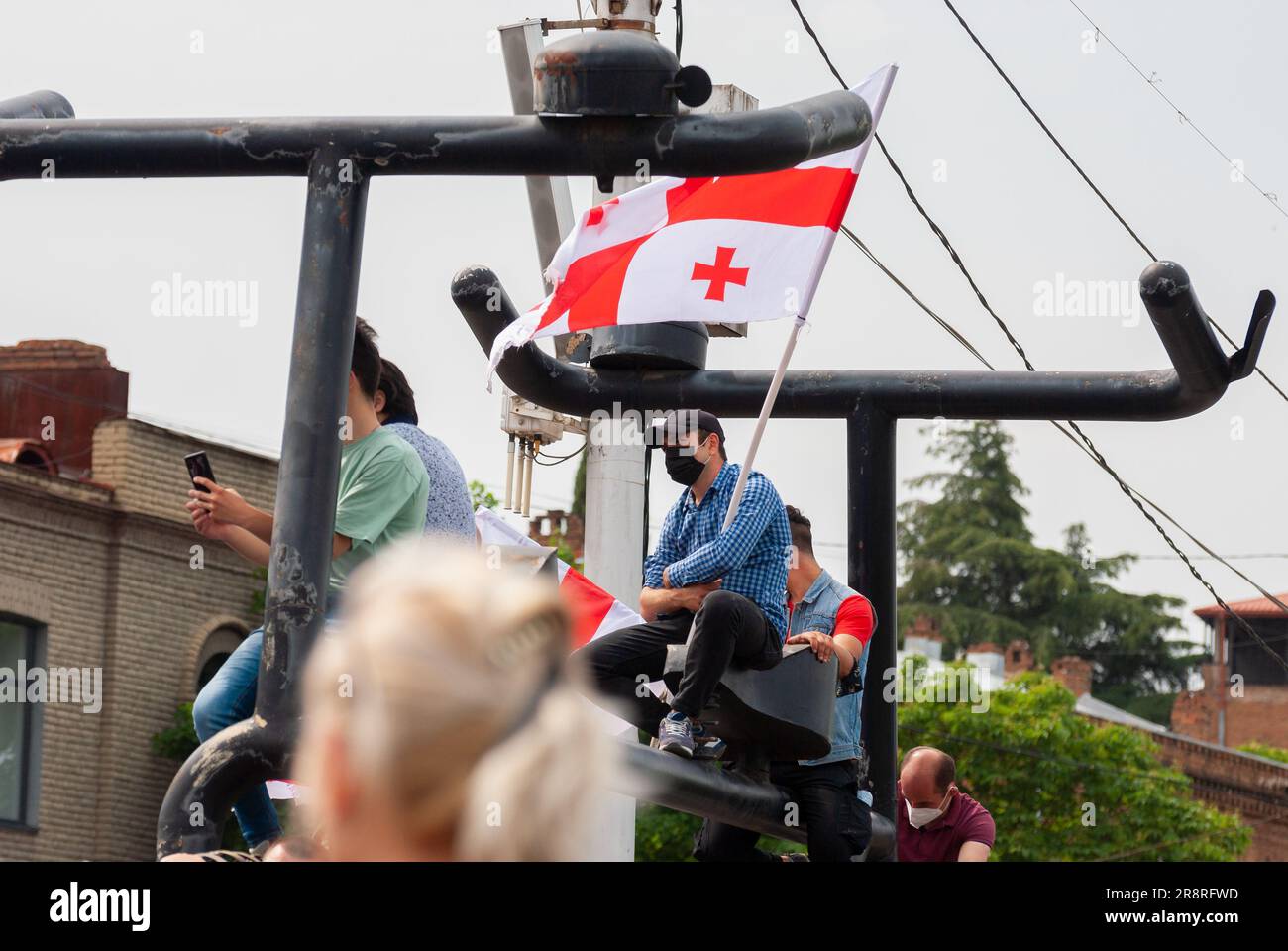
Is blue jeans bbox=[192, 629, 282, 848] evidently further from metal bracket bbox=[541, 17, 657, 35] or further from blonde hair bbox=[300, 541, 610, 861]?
metal bracket bbox=[541, 17, 657, 35]

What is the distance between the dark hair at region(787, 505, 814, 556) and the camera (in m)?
7.21

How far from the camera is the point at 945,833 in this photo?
25.3 ft

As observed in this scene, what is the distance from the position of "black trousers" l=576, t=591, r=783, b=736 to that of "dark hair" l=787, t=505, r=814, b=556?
27.0 inches

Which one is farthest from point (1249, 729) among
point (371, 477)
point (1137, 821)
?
point (371, 477)

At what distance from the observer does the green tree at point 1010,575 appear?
68.9 m

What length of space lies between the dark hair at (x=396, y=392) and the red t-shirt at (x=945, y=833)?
303 centimetres

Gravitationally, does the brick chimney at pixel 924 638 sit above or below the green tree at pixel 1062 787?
above

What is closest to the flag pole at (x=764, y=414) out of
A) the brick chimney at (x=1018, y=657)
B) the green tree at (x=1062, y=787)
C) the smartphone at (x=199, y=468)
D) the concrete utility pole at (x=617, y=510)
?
the smartphone at (x=199, y=468)

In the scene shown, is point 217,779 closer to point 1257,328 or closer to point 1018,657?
point 1257,328

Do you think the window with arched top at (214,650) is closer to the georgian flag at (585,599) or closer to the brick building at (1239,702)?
the georgian flag at (585,599)

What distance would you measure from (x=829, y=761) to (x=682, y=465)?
40.8 inches

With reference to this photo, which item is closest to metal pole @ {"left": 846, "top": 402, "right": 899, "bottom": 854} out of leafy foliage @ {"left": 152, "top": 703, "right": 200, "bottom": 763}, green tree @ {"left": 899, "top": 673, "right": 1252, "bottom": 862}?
leafy foliage @ {"left": 152, "top": 703, "right": 200, "bottom": 763}
